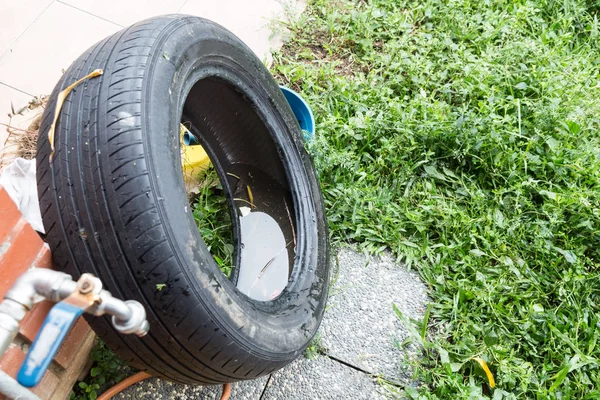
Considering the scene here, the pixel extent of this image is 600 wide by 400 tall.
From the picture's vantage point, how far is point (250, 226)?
7.20ft

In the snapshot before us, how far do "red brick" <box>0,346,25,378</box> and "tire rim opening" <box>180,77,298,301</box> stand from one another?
837 mm

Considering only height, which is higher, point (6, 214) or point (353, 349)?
point (6, 214)

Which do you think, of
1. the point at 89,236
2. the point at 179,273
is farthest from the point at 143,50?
the point at 179,273

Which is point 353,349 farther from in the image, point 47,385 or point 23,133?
point 23,133

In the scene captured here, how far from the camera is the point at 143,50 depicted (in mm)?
1542

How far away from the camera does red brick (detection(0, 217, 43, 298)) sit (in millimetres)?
1258

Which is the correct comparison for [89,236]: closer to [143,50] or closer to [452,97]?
[143,50]

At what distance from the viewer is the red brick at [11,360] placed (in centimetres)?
129

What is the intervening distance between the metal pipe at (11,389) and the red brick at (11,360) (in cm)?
40

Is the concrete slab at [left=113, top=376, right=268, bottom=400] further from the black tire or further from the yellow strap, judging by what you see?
the yellow strap

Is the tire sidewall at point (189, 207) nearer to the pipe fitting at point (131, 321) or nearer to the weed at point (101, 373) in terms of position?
the pipe fitting at point (131, 321)

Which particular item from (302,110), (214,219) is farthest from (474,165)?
(214,219)

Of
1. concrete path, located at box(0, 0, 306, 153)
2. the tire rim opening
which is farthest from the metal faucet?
concrete path, located at box(0, 0, 306, 153)

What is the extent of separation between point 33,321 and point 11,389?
0.46 m
